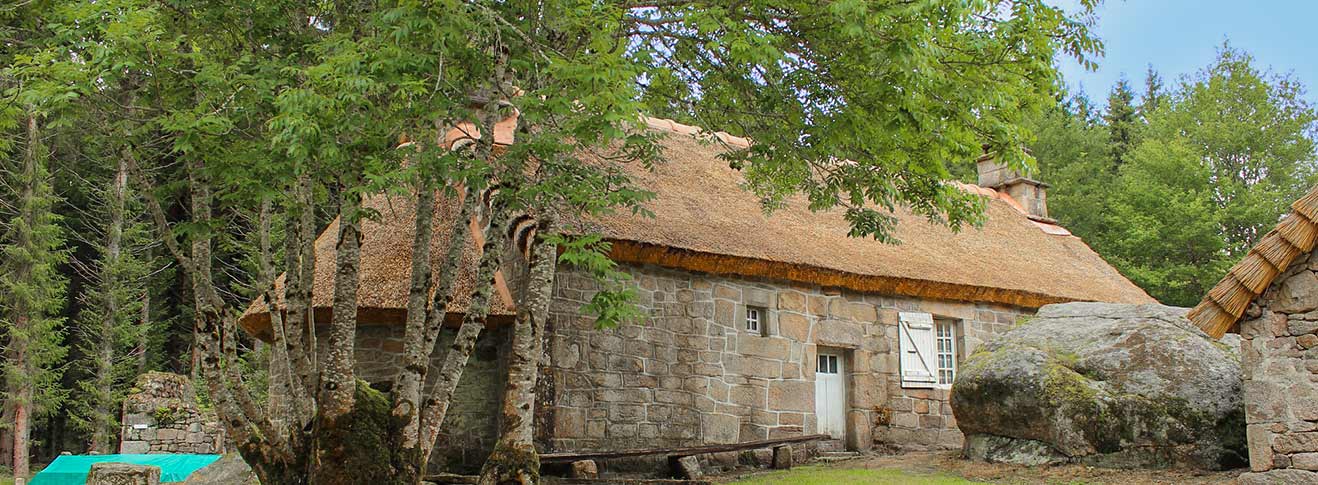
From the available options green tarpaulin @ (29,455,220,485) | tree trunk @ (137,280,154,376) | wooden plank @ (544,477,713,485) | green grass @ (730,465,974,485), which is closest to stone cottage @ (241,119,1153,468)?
wooden plank @ (544,477,713,485)

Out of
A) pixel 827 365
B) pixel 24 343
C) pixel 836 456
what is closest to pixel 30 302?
pixel 24 343

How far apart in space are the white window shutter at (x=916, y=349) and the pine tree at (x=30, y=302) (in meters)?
17.2

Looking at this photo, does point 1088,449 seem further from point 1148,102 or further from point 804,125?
point 1148,102

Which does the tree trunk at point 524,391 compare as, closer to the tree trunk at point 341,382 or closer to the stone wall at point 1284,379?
the tree trunk at point 341,382

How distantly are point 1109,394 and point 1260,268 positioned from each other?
2.35 metres

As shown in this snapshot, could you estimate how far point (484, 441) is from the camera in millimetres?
10484

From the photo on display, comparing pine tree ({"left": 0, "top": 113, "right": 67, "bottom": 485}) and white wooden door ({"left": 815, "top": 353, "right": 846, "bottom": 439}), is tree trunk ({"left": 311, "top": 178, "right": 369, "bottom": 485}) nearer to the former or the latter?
white wooden door ({"left": 815, "top": 353, "right": 846, "bottom": 439})

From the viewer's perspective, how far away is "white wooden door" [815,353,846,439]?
42.9 feet

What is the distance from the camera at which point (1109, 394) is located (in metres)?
9.84

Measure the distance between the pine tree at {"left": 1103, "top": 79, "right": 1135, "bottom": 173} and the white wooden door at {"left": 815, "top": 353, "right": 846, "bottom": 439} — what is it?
22.4m

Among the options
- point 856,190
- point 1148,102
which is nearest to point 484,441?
point 856,190

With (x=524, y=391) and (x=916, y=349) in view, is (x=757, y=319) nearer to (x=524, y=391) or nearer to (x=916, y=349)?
(x=916, y=349)

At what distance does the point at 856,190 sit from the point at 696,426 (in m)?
3.72

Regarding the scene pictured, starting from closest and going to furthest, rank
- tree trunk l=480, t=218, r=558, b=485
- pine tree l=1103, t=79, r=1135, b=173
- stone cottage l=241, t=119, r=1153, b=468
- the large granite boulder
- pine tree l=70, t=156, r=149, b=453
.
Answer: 1. tree trunk l=480, t=218, r=558, b=485
2. the large granite boulder
3. stone cottage l=241, t=119, r=1153, b=468
4. pine tree l=70, t=156, r=149, b=453
5. pine tree l=1103, t=79, r=1135, b=173
